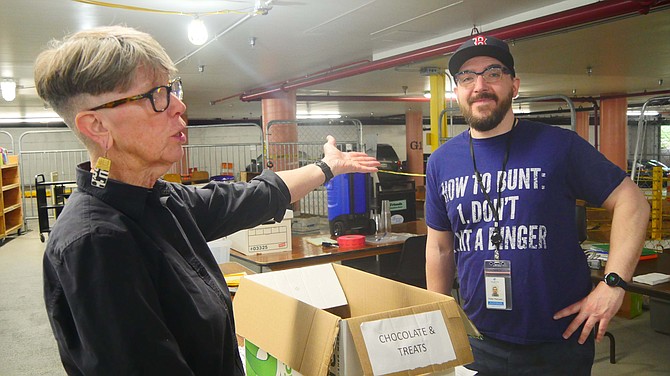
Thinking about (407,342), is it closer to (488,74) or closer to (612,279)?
(612,279)

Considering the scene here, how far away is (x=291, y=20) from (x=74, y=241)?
5153 millimetres

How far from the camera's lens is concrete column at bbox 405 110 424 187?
58.1ft

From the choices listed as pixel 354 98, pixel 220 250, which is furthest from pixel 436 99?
pixel 220 250

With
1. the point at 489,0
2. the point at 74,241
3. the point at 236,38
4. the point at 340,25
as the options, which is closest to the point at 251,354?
the point at 74,241

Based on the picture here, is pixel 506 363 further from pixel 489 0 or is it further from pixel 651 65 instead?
pixel 651 65

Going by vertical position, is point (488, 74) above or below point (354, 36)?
below

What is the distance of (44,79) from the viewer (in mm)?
1086

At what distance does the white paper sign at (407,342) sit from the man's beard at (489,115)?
0.95m

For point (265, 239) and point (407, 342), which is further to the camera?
point (265, 239)

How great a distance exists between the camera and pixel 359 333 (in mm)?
1121

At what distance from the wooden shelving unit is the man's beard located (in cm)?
990

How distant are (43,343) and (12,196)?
676 cm

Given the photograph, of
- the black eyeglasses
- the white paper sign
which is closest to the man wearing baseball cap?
the white paper sign

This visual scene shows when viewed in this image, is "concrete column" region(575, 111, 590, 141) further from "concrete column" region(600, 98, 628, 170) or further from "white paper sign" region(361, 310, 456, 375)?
"white paper sign" region(361, 310, 456, 375)
